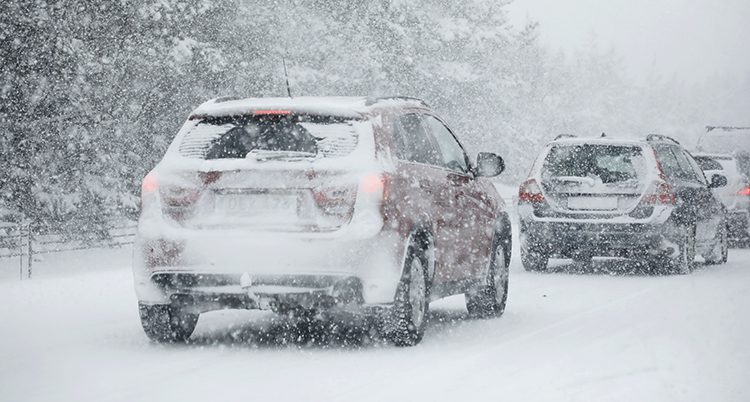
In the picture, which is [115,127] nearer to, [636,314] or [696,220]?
[696,220]

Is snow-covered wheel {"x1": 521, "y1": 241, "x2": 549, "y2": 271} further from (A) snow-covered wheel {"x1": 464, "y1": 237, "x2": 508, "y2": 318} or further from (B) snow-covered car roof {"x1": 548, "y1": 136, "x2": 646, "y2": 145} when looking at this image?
(A) snow-covered wheel {"x1": 464, "y1": 237, "x2": 508, "y2": 318}

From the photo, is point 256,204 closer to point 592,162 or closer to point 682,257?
point 592,162

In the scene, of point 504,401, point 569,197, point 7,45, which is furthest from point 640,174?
point 7,45

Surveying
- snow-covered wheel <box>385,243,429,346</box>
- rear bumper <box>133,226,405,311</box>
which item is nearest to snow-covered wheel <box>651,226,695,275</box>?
snow-covered wheel <box>385,243,429,346</box>

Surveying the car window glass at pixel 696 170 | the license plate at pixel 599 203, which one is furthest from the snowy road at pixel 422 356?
the car window glass at pixel 696 170

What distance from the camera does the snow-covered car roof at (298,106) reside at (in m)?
8.11

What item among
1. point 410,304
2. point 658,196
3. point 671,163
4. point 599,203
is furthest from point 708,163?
point 410,304

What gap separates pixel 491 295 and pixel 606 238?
453 cm

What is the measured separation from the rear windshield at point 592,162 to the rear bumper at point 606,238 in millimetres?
708

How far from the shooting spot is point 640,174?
586 inches

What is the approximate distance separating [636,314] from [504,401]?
179 inches

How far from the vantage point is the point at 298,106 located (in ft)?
26.7

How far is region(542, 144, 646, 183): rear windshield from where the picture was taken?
15047 mm

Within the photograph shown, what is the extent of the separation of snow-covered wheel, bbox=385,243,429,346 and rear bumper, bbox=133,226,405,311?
0.19 meters
